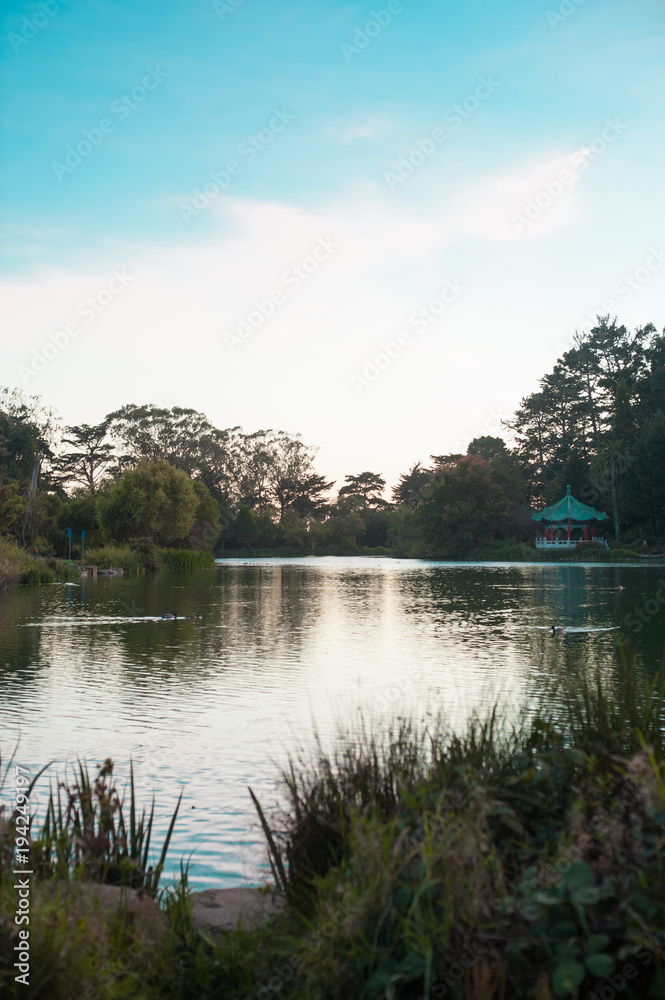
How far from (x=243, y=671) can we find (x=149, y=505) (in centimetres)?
3708

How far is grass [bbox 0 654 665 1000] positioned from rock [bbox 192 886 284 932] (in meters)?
Result: 0.16

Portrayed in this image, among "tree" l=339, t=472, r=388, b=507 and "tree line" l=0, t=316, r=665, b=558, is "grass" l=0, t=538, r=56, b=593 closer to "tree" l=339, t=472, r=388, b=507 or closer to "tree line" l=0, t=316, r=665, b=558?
"tree line" l=0, t=316, r=665, b=558

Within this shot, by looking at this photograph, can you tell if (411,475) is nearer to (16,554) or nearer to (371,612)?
(16,554)

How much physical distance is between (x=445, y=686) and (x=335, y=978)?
8533mm

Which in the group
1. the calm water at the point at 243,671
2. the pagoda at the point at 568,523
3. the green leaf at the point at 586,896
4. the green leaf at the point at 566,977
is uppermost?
the pagoda at the point at 568,523

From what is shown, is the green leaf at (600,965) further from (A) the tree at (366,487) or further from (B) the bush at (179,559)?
(A) the tree at (366,487)

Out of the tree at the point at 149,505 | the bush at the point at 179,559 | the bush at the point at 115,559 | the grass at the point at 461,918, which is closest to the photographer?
the grass at the point at 461,918

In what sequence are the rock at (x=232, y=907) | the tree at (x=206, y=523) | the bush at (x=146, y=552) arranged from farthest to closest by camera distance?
1. the tree at (x=206, y=523)
2. the bush at (x=146, y=552)
3. the rock at (x=232, y=907)

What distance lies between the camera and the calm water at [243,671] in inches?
270

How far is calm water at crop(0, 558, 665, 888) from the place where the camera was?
6.85 m

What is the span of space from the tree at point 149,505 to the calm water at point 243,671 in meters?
20.8

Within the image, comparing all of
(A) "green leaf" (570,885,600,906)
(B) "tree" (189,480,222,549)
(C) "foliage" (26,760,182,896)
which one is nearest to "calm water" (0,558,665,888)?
(C) "foliage" (26,760,182,896)

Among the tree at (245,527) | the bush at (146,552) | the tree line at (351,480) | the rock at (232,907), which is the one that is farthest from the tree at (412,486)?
the rock at (232,907)

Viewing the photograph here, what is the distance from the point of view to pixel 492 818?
11.1 ft
